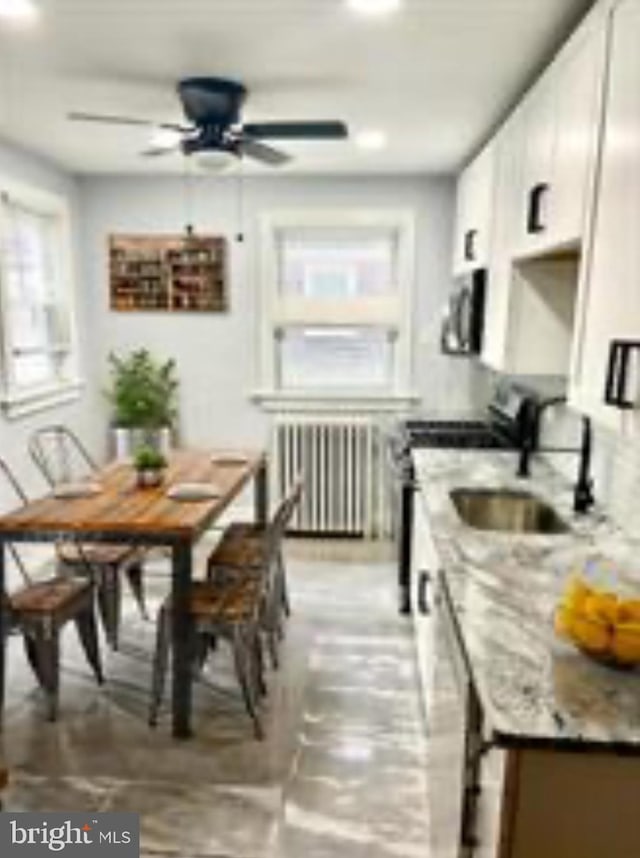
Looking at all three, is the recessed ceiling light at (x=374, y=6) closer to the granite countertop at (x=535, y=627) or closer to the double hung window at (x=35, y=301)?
the granite countertop at (x=535, y=627)

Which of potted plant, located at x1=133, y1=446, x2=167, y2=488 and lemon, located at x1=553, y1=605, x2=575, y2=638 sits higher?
lemon, located at x1=553, y1=605, x2=575, y2=638

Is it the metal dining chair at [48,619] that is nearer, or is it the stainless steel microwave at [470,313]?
the metal dining chair at [48,619]

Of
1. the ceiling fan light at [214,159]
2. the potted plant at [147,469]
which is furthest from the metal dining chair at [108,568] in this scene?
the ceiling fan light at [214,159]

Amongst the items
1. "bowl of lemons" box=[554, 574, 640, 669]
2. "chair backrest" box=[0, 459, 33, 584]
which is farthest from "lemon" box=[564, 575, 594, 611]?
"chair backrest" box=[0, 459, 33, 584]

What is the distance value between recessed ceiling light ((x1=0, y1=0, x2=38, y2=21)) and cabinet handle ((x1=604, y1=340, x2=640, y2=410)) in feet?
6.34

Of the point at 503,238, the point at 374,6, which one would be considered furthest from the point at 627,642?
the point at 503,238

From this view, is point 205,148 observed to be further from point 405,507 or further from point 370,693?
point 370,693

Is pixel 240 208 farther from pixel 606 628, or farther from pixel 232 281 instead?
pixel 606 628

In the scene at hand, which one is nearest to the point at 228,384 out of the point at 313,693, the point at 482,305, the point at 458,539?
the point at 482,305

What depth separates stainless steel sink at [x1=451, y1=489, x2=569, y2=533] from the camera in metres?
2.53

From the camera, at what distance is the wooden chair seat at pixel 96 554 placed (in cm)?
305

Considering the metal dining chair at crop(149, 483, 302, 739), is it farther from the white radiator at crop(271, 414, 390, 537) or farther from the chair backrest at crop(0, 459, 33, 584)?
the white radiator at crop(271, 414, 390, 537)

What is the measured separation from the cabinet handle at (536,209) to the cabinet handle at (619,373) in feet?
2.78

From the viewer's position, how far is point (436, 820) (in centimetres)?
175
